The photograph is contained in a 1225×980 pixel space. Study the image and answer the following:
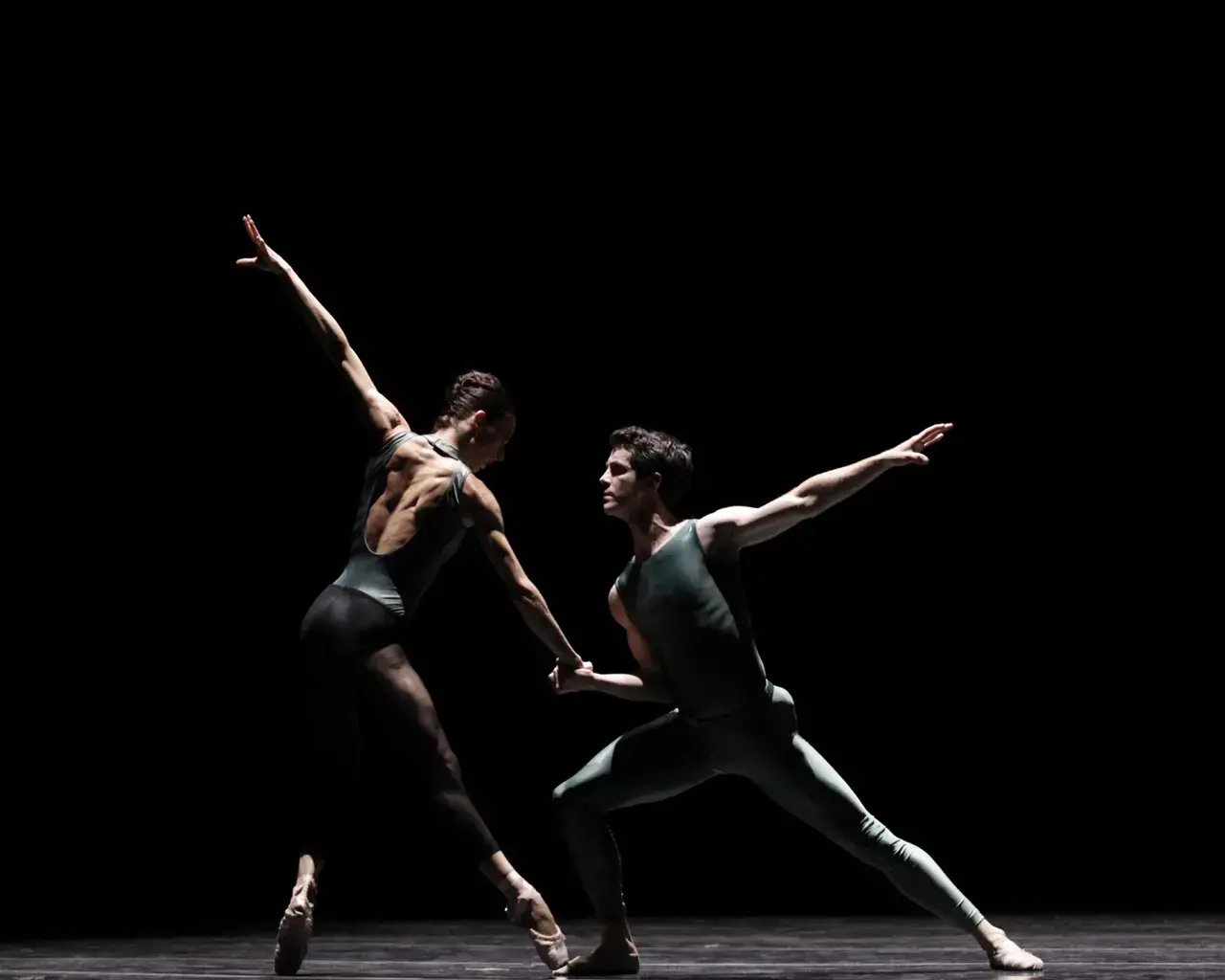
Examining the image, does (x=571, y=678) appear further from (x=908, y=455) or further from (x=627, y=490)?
(x=908, y=455)

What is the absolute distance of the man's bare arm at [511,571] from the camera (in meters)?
4.52

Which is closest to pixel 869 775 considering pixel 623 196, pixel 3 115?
pixel 623 196

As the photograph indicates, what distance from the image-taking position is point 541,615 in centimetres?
452

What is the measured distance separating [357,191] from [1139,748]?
335 cm

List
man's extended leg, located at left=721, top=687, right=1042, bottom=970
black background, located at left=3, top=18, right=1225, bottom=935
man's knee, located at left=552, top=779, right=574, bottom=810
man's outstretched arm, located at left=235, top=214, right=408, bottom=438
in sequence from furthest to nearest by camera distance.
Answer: black background, located at left=3, top=18, right=1225, bottom=935
man's outstretched arm, located at left=235, top=214, right=408, bottom=438
man's knee, located at left=552, top=779, right=574, bottom=810
man's extended leg, located at left=721, top=687, right=1042, bottom=970

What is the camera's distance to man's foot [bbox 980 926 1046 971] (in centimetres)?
426

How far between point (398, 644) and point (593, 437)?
2.66 metres

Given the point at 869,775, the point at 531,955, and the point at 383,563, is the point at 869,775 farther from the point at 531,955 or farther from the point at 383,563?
the point at 383,563

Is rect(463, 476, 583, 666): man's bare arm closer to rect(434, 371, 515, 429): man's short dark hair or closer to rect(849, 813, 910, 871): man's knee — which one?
rect(434, 371, 515, 429): man's short dark hair

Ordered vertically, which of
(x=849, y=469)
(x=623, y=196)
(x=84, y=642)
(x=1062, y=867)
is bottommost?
(x=1062, y=867)

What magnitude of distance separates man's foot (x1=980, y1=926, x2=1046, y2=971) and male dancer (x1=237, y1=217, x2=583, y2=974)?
0.91 meters

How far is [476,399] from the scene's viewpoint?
4.79 m

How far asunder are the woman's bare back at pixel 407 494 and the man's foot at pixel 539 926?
2.78 ft

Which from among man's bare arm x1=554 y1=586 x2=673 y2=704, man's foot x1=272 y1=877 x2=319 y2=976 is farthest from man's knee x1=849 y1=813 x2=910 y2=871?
man's foot x1=272 y1=877 x2=319 y2=976
